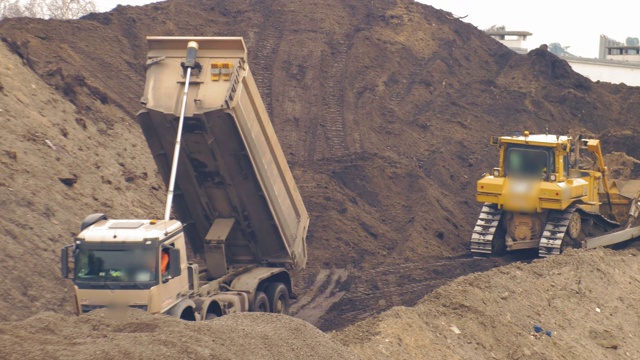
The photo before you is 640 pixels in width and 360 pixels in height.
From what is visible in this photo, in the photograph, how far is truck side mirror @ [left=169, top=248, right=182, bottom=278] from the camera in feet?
42.7

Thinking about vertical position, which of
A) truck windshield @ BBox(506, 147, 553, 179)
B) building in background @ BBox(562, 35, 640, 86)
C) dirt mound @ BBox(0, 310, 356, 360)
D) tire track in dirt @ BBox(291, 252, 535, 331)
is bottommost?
tire track in dirt @ BBox(291, 252, 535, 331)

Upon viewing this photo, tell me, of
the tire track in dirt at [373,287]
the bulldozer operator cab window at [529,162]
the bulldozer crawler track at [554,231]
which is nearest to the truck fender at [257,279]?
the tire track in dirt at [373,287]

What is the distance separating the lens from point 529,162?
21.0 metres

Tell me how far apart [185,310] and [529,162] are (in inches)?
394

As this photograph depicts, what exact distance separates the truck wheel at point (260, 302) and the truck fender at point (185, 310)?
1.96 m

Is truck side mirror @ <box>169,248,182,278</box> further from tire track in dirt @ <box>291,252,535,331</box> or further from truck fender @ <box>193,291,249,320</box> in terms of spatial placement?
tire track in dirt @ <box>291,252,535,331</box>

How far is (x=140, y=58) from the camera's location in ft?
101

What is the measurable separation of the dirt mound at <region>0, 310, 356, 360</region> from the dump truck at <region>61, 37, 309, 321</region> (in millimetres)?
863

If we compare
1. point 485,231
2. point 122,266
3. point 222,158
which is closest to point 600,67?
point 485,231

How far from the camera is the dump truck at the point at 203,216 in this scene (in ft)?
41.7

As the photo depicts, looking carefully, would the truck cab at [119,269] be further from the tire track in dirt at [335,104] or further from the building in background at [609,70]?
the building in background at [609,70]

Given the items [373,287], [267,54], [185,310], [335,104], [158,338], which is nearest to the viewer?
[158,338]

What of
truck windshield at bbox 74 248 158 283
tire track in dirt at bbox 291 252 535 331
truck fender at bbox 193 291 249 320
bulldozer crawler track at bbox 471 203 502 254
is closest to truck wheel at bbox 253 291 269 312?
truck fender at bbox 193 291 249 320

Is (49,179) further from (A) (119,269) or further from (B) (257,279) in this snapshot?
(A) (119,269)
